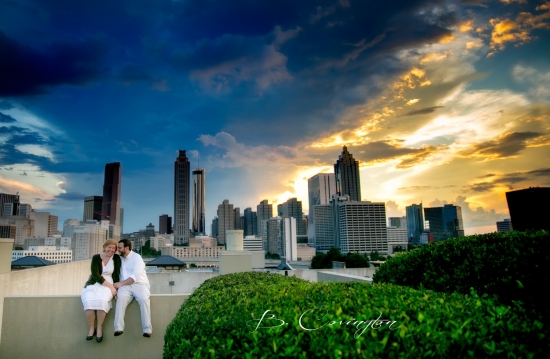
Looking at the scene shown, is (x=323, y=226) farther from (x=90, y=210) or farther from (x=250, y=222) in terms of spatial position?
(x=90, y=210)

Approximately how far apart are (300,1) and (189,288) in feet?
40.2

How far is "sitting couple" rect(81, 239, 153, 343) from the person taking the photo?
461 centimetres

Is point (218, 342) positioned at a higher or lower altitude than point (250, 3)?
lower

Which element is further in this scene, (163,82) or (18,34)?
(163,82)

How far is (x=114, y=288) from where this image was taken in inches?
187

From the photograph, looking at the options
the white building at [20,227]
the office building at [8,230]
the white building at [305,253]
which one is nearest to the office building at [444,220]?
the white building at [305,253]

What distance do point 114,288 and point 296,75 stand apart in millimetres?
14800

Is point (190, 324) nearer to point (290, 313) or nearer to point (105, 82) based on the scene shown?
point (290, 313)

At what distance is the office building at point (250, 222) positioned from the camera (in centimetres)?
17988

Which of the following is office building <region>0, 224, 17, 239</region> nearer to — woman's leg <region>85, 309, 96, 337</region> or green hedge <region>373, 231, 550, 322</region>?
woman's leg <region>85, 309, 96, 337</region>

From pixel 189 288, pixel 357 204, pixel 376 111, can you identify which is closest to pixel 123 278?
pixel 189 288

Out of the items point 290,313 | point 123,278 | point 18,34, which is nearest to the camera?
point 290,313

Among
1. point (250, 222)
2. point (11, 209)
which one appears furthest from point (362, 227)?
point (11, 209)

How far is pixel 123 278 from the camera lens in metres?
4.96
